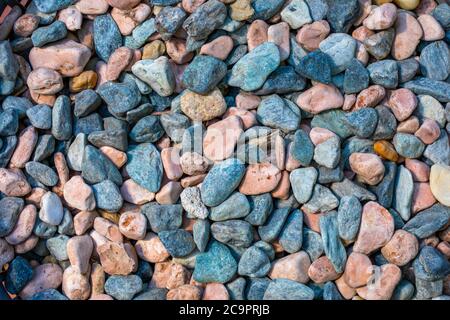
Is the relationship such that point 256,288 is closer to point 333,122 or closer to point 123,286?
point 123,286

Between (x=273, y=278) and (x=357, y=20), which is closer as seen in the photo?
(x=273, y=278)

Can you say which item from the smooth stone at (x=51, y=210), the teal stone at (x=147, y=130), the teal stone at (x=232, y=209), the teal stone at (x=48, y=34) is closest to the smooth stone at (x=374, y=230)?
the teal stone at (x=232, y=209)

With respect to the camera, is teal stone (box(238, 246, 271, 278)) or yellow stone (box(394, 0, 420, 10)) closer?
teal stone (box(238, 246, 271, 278))

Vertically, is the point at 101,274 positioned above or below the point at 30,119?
below

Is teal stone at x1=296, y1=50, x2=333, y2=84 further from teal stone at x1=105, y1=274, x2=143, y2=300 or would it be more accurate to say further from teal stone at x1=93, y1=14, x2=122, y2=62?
teal stone at x1=105, y1=274, x2=143, y2=300

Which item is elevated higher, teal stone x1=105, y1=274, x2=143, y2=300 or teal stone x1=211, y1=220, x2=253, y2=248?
teal stone x1=211, y1=220, x2=253, y2=248

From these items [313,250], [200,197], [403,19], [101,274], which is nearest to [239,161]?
[200,197]

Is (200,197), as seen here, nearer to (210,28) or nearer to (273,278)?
(273,278)

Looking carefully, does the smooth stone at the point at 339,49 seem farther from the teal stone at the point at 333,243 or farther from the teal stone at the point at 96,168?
the teal stone at the point at 96,168

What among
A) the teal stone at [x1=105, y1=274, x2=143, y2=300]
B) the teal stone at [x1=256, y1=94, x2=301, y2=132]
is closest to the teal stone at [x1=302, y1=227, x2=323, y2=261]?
the teal stone at [x1=256, y1=94, x2=301, y2=132]
